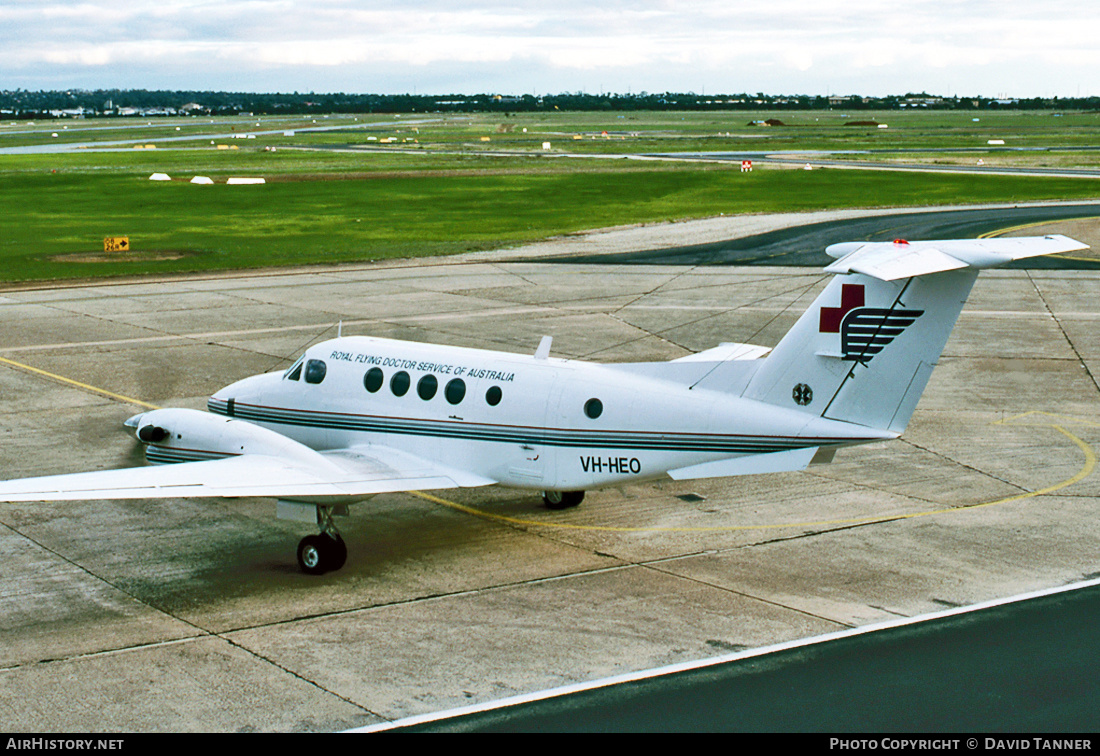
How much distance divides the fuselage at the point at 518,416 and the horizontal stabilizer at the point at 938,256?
2500 mm

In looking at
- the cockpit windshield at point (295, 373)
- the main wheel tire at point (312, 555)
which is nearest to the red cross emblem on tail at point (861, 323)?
the main wheel tire at point (312, 555)

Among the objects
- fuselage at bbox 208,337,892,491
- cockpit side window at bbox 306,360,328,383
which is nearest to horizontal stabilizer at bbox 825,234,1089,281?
fuselage at bbox 208,337,892,491

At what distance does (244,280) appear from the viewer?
152 feet

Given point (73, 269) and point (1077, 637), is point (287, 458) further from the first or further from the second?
point (73, 269)

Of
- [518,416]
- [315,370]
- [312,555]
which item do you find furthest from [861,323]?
[315,370]

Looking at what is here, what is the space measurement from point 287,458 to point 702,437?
245 inches

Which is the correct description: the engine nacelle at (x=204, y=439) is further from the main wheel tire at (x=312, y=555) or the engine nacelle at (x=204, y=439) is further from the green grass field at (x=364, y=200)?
the green grass field at (x=364, y=200)

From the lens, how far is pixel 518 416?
17.8m

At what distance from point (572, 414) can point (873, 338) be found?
452cm

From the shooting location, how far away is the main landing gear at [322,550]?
55.3 ft

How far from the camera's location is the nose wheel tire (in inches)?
664

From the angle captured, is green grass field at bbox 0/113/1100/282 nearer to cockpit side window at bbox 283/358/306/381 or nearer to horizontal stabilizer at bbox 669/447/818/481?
cockpit side window at bbox 283/358/306/381

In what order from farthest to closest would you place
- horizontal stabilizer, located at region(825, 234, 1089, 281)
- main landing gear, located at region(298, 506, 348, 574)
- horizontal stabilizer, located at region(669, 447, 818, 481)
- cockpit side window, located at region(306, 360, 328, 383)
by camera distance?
cockpit side window, located at region(306, 360, 328, 383) < main landing gear, located at region(298, 506, 348, 574) < horizontal stabilizer, located at region(669, 447, 818, 481) < horizontal stabilizer, located at region(825, 234, 1089, 281)

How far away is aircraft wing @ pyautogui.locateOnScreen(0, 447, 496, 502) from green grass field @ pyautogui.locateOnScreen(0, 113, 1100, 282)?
109ft
